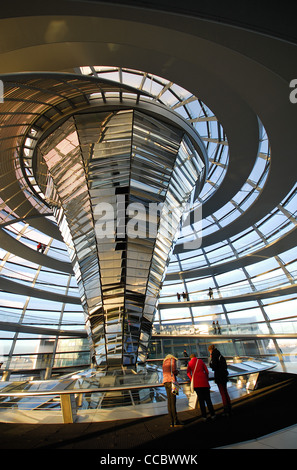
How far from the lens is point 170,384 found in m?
4.43

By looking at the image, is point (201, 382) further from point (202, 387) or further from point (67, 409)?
point (67, 409)

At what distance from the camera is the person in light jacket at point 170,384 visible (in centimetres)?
408

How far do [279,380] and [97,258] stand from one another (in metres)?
9.06

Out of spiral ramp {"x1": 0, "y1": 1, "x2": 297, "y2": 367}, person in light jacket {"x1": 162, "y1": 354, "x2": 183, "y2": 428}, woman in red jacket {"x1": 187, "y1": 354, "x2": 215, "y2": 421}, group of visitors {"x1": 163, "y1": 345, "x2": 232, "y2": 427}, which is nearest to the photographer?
person in light jacket {"x1": 162, "y1": 354, "x2": 183, "y2": 428}

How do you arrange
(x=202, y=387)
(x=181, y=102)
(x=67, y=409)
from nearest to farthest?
(x=202, y=387) < (x=67, y=409) < (x=181, y=102)

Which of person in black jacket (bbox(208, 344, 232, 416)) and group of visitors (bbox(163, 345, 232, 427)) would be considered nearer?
group of visitors (bbox(163, 345, 232, 427))

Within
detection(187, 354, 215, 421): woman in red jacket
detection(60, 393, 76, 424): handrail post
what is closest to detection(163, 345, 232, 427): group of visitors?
detection(187, 354, 215, 421): woman in red jacket

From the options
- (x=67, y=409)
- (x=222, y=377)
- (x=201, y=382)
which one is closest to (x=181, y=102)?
(x=222, y=377)

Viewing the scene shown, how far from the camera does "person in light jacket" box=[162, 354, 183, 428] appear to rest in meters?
4.08

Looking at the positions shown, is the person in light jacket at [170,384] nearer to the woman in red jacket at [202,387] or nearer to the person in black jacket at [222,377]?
the woman in red jacket at [202,387]

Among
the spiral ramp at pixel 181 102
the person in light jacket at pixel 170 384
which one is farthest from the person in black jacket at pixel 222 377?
the spiral ramp at pixel 181 102

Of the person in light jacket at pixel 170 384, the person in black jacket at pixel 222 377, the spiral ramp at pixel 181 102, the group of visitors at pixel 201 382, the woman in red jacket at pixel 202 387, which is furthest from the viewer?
the spiral ramp at pixel 181 102

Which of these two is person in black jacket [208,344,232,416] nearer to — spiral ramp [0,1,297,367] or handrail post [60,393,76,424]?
handrail post [60,393,76,424]

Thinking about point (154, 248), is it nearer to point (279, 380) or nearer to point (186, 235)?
point (279, 380)
